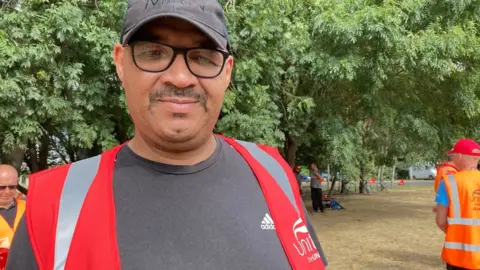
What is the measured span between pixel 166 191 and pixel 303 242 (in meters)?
0.44

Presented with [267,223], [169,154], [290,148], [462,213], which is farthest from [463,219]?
[290,148]

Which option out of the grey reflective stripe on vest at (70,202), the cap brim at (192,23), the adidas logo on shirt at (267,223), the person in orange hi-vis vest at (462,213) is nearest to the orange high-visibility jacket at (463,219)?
the person in orange hi-vis vest at (462,213)

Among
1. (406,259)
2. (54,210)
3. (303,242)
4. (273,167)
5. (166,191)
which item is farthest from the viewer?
(406,259)

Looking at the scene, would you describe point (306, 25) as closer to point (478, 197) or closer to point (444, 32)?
point (444, 32)

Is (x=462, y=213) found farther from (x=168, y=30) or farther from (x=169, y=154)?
(x=168, y=30)

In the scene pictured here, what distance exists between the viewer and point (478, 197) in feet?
16.1

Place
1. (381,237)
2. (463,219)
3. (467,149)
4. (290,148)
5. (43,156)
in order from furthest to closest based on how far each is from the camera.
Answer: (290,148), (381,237), (43,156), (467,149), (463,219)

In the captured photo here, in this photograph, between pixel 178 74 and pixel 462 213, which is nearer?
pixel 178 74

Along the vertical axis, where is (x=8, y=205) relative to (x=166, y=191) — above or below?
below

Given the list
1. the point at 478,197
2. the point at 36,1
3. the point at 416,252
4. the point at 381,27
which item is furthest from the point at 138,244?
the point at 416,252

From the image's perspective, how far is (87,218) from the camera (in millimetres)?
1281

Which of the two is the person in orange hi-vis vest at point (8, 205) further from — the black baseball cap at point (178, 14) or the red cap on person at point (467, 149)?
the red cap on person at point (467, 149)

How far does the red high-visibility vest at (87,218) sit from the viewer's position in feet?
4.05

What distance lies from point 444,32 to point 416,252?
435cm
